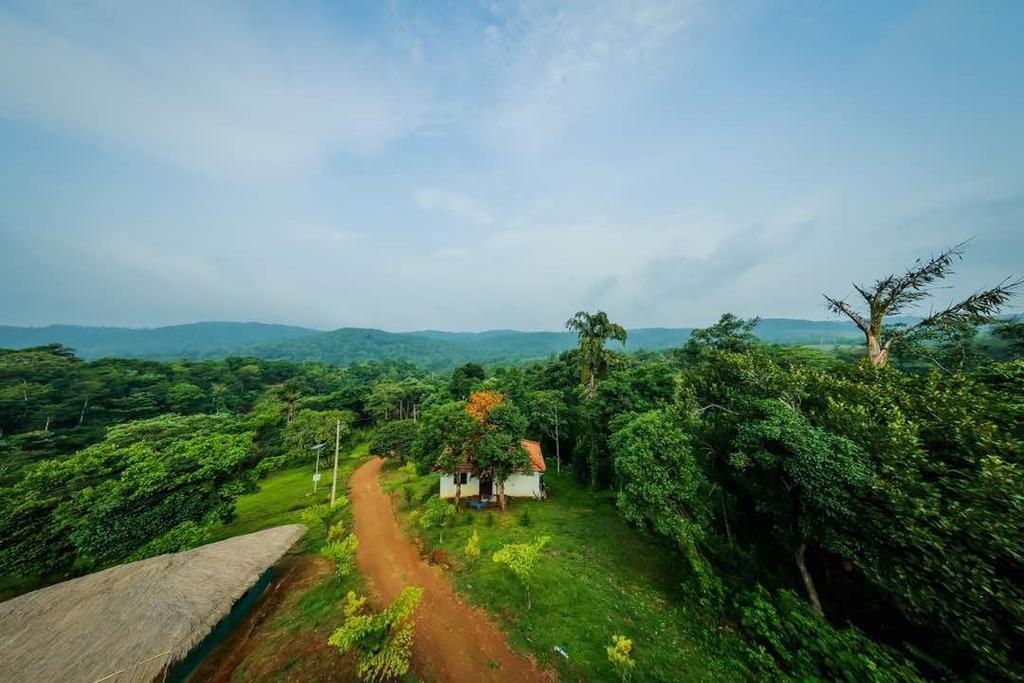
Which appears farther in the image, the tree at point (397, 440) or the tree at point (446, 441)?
the tree at point (397, 440)

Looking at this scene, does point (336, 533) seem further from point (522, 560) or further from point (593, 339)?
point (593, 339)

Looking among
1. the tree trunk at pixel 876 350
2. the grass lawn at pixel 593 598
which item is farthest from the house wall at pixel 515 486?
the tree trunk at pixel 876 350

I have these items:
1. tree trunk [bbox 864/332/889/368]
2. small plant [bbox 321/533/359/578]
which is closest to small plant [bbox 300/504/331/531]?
small plant [bbox 321/533/359/578]

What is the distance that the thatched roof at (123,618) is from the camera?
8578 mm

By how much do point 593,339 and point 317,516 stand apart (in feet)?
75.1

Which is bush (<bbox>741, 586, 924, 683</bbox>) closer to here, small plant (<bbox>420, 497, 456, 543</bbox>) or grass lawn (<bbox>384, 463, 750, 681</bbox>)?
grass lawn (<bbox>384, 463, 750, 681</bbox>)

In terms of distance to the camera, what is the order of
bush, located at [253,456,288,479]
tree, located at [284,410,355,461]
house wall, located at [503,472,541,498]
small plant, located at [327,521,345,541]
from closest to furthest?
small plant, located at [327,521,345,541]
bush, located at [253,456,288,479]
house wall, located at [503,472,541,498]
tree, located at [284,410,355,461]

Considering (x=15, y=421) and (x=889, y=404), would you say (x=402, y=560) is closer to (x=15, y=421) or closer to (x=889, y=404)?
(x=889, y=404)

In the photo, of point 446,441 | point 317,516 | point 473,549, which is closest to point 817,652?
point 473,549

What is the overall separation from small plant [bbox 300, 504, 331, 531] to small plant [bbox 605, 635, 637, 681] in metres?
17.0

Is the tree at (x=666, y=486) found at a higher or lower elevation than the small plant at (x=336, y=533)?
higher

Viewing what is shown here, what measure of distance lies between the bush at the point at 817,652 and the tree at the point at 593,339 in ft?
66.1

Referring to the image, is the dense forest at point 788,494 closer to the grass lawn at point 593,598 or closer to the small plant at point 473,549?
the grass lawn at point 593,598

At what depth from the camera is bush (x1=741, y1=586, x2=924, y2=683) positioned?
6031 mm
